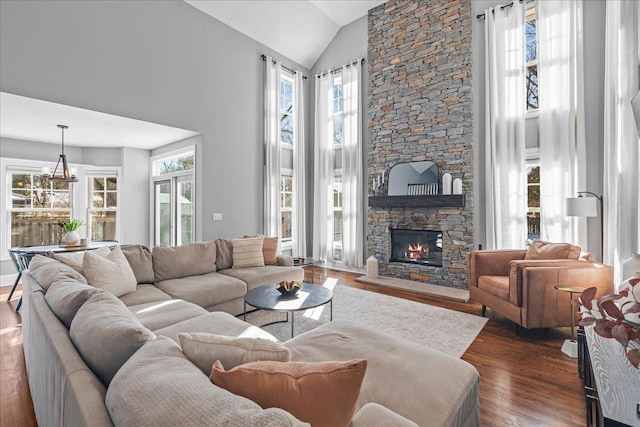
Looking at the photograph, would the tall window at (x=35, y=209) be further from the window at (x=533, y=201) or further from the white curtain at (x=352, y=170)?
the window at (x=533, y=201)

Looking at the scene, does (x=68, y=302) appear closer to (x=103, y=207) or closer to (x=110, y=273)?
(x=110, y=273)

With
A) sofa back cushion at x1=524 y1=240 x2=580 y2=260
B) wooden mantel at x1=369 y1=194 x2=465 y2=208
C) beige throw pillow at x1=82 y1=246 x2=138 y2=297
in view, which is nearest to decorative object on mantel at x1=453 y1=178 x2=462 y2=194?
wooden mantel at x1=369 y1=194 x2=465 y2=208

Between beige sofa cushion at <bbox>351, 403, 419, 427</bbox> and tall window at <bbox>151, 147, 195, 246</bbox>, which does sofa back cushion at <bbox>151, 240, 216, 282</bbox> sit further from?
beige sofa cushion at <bbox>351, 403, 419, 427</bbox>

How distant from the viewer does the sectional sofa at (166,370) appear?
718 mm

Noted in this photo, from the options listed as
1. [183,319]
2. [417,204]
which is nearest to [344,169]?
[417,204]

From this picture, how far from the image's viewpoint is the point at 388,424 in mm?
922

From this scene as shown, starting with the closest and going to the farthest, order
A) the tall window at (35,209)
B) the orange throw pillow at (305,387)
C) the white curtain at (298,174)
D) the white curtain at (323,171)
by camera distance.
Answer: the orange throw pillow at (305,387) < the tall window at (35,209) < the white curtain at (323,171) < the white curtain at (298,174)

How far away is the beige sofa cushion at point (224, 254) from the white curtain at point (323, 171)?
106 inches

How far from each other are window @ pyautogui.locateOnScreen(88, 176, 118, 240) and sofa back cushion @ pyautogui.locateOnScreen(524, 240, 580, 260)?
6.75 metres

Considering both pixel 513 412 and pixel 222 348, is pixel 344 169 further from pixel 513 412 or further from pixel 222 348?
pixel 222 348

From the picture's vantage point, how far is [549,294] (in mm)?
2826

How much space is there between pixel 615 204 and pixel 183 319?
441cm

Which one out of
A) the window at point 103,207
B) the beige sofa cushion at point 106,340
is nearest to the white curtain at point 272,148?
the window at point 103,207

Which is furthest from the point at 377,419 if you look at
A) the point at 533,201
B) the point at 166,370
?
the point at 533,201
